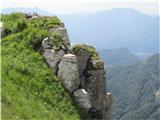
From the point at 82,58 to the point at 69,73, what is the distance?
2.59m

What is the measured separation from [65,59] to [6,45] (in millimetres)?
4206

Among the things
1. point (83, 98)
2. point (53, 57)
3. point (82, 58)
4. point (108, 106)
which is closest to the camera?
point (83, 98)

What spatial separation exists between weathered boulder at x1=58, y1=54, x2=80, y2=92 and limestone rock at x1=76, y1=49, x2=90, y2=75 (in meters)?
1.62

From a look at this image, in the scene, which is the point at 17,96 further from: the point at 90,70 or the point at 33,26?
the point at 33,26

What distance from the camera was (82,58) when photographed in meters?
25.3

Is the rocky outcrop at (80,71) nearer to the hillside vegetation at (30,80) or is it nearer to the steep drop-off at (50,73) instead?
the steep drop-off at (50,73)

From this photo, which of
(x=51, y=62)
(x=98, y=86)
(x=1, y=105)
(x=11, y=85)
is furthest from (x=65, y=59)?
(x=1, y=105)

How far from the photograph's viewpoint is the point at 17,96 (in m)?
18.3

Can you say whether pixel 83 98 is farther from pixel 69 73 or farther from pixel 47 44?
pixel 47 44

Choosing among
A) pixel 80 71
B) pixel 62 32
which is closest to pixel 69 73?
pixel 80 71

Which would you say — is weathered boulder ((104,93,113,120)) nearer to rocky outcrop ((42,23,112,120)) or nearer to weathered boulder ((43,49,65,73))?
rocky outcrop ((42,23,112,120))

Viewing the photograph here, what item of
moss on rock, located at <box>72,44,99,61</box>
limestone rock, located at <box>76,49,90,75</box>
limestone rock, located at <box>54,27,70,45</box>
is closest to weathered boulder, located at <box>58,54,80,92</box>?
limestone rock, located at <box>76,49,90,75</box>

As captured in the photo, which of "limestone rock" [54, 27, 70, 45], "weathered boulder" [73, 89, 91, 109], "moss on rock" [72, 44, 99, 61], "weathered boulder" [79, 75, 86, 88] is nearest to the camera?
"weathered boulder" [73, 89, 91, 109]

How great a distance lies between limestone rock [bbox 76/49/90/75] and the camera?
2489 centimetres
